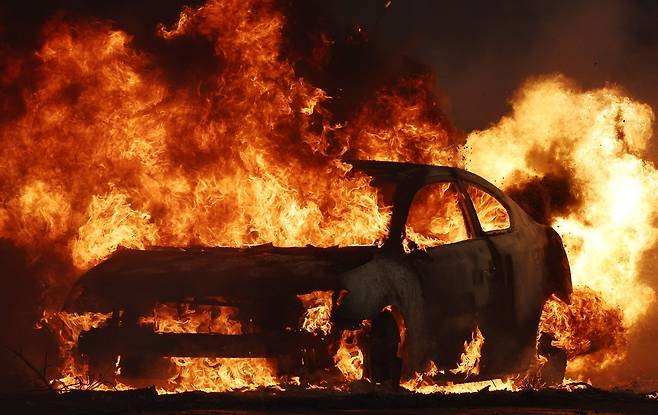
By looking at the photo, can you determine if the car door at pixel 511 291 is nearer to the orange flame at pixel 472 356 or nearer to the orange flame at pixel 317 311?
the orange flame at pixel 472 356

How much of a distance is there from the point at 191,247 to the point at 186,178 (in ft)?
6.24

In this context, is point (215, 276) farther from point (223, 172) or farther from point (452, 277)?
point (223, 172)

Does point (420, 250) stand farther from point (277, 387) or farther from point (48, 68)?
point (48, 68)

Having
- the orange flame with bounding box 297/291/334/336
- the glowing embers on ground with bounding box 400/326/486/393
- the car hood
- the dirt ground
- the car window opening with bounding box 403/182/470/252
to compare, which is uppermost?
the car window opening with bounding box 403/182/470/252

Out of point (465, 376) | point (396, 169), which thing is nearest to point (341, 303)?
point (465, 376)

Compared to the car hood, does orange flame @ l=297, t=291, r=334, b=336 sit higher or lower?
lower

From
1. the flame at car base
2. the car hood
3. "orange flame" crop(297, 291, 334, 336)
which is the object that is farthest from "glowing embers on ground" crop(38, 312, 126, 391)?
"orange flame" crop(297, 291, 334, 336)

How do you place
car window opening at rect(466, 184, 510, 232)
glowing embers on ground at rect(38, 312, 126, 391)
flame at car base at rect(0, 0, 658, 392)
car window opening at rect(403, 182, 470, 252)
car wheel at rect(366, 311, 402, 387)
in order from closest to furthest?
car wheel at rect(366, 311, 402, 387), glowing embers on ground at rect(38, 312, 126, 391), car window opening at rect(403, 182, 470, 252), flame at car base at rect(0, 0, 658, 392), car window opening at rect(466, 184, 510, 232)

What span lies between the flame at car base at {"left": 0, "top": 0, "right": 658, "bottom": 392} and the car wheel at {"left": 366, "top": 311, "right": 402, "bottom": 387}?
306 millimetres

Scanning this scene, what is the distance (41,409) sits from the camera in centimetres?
859

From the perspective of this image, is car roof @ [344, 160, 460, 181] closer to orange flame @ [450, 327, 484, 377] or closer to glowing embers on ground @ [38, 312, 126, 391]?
orange flame @ [450, 327, 484, 377]

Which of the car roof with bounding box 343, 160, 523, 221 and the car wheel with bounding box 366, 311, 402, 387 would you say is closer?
the car wheel with bounding box 366, 311, 402, 387

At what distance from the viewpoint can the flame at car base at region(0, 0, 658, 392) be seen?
11047 millimetres

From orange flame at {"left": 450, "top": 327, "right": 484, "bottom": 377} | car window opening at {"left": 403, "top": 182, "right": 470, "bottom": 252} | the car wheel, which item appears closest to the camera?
the car wheel
